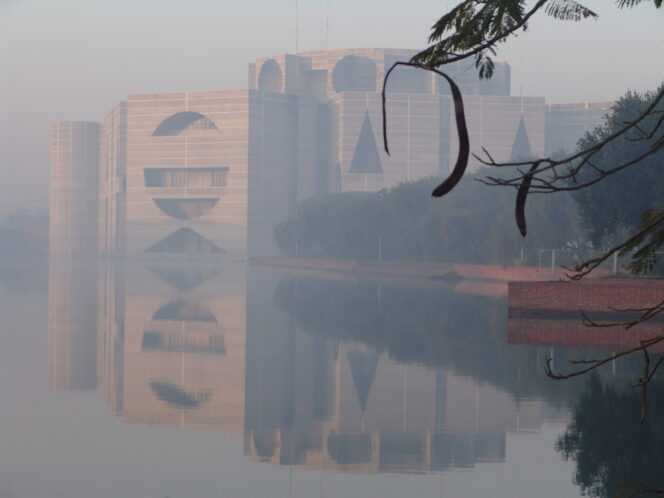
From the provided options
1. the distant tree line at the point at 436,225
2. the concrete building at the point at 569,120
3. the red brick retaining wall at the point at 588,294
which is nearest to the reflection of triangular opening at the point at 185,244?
the distant tree line at the point at 436,225

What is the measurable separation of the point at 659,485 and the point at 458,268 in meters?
50.4

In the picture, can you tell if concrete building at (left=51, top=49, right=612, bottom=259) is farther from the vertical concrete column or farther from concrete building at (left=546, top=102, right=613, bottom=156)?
the vertical concrete column

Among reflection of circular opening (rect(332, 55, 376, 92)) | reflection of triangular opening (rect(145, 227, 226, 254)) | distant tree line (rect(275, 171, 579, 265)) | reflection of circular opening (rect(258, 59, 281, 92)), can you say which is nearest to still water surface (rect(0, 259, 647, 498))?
distant tree line (rect(275, 171, 579, 265))

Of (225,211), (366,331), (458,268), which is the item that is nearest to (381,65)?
(225,211)

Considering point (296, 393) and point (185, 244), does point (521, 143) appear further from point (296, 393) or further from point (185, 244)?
point (296, 393)

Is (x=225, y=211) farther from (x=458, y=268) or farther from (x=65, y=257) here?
(x=458, y=268)

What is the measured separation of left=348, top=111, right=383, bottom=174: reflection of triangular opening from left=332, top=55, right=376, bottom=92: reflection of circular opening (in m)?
14.1

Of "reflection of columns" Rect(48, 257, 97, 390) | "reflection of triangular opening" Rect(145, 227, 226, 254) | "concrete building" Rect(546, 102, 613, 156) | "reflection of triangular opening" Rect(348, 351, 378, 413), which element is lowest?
"reflection of triangular opening" Rect(145, 227, 226, 254)

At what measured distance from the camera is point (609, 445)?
10148 mm

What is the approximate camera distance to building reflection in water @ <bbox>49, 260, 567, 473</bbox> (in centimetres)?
1100

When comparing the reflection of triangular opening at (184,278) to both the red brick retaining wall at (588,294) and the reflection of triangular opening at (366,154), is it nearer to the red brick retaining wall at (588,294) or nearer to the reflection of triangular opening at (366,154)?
the red brick retaining wall at (588,294)

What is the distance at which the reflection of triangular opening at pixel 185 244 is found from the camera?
438 ft

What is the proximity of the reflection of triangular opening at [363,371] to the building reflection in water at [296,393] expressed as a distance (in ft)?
0.07

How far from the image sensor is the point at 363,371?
17.4 metres
